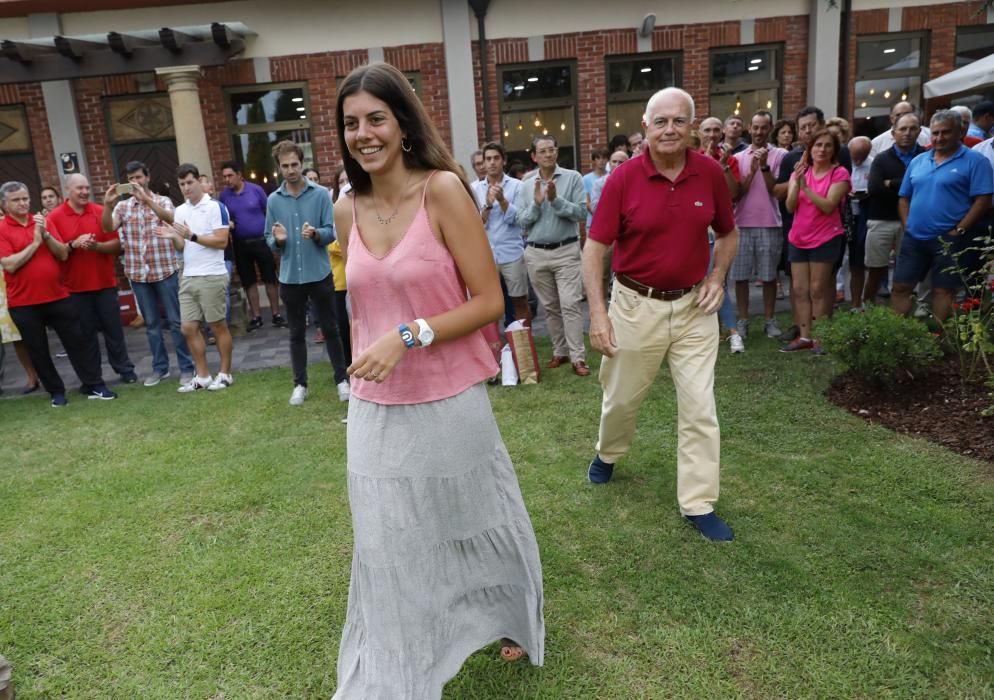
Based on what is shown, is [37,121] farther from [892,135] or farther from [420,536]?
[420,536]

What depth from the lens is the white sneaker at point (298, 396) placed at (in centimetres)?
649

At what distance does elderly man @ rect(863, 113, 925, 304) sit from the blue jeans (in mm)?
7276

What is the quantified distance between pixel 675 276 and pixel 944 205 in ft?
13.3

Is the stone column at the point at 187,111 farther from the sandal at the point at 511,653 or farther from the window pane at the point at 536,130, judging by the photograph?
the sandal at the point at 511,653

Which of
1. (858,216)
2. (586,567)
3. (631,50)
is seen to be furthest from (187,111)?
(586,567)

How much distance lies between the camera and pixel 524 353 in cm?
652

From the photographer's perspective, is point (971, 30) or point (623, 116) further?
point (623, 116)

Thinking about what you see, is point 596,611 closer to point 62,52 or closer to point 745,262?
point 745,262

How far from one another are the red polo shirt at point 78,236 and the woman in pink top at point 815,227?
6.89m

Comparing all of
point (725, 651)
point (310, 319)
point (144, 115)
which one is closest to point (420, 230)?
point (725, 651)

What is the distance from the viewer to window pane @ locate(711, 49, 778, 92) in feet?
41.1

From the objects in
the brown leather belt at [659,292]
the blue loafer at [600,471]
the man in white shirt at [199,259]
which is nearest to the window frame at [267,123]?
the man in white shirt at [199,259]

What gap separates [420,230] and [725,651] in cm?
198

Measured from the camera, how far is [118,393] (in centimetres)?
758
